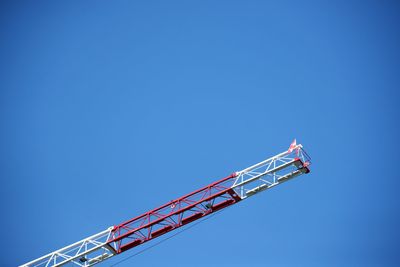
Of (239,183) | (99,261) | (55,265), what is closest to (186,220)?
(239,183)

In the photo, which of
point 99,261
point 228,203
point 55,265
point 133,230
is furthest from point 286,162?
point 55,265

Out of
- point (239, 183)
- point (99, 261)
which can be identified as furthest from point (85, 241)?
point (239, 183)

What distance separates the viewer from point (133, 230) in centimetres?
5691

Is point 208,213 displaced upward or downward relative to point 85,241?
downward

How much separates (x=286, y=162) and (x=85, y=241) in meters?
23.5

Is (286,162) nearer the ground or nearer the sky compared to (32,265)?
nearer the ground

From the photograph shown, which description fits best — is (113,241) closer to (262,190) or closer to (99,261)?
(99,261)

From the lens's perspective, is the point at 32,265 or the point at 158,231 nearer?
the point at 158,231

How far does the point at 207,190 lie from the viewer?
2224 inches

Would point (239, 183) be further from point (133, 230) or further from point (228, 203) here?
point (133, 230)

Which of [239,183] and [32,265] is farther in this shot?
[32,265]

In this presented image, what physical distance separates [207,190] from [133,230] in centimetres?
913

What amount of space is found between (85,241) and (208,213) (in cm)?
1393

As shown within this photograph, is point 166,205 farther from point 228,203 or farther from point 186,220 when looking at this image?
point 228,203
